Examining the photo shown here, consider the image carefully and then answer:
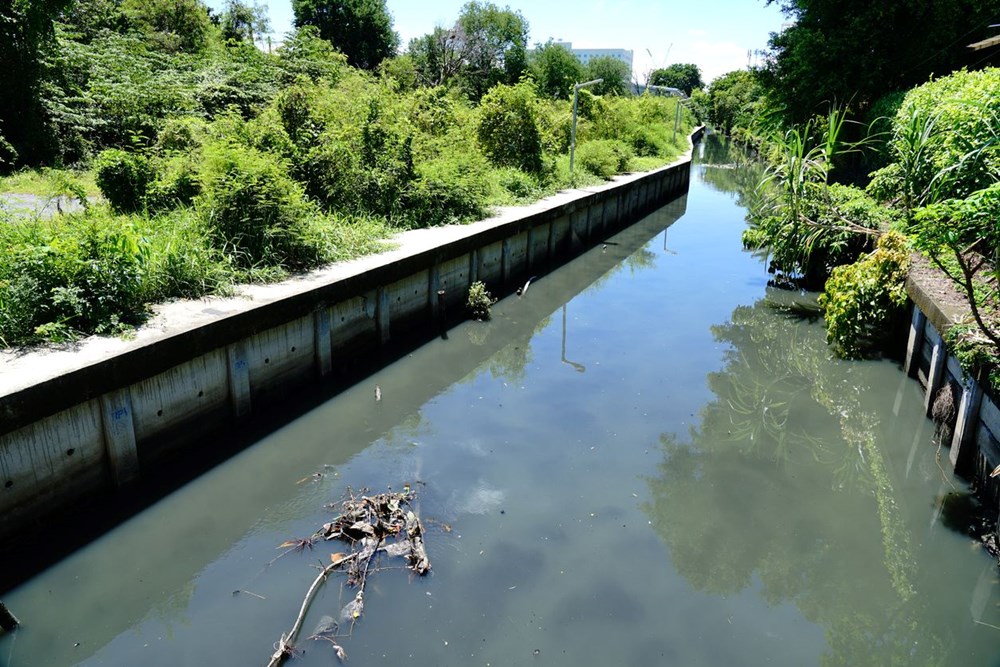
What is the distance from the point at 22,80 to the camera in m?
16.7

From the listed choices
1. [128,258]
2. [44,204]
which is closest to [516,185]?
[44,204]

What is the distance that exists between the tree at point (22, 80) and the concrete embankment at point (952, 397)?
19.1m

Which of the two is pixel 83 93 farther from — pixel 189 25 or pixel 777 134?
pixel 777 134

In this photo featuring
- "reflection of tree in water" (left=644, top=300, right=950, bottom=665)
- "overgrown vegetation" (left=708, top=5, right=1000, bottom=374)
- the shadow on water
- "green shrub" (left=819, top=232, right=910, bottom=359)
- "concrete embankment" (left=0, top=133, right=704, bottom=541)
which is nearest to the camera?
the shadow on water

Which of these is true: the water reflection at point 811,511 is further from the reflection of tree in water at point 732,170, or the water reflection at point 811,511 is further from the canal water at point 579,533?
the reflection of tree in water at point 732,170

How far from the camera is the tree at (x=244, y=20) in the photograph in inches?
1470

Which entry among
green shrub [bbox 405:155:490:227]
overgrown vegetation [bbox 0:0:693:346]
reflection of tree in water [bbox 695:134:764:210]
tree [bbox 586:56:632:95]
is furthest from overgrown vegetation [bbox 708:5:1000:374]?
tree [bbox 586:56:632:95]

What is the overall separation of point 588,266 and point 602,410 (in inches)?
370

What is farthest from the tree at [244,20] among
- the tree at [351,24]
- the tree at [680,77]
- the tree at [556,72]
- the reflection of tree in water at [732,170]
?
the tree at [680,77]

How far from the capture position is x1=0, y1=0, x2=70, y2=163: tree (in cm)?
1625

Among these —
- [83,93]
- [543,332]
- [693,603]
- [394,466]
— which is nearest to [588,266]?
[543,332]

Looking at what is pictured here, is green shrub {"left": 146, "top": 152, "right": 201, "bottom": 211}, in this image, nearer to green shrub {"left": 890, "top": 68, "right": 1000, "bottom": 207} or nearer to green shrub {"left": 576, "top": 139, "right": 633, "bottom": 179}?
green shrub {"left": 890, "top": 68, "right": 1000, "bottom": 207}

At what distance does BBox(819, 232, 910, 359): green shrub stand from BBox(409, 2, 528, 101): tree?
3356 cm

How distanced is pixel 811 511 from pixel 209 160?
9.53 m
